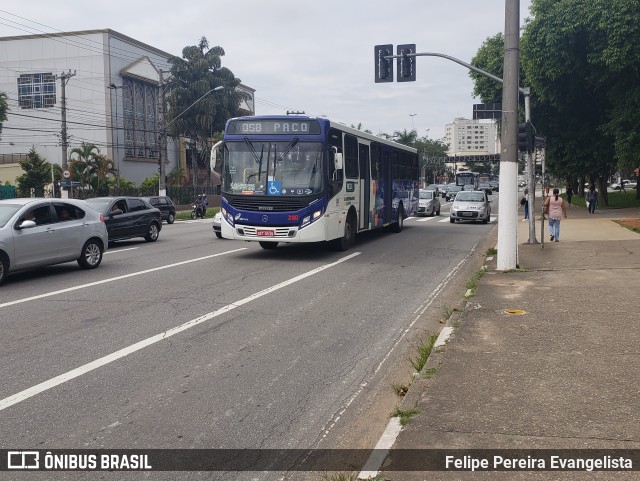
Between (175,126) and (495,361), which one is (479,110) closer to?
(495,361)

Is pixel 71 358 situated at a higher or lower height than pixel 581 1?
lower

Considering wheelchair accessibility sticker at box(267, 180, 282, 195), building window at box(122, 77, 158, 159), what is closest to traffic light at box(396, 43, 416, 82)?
wheelchair accessibility sticker at box(267, 180, 282, 195)

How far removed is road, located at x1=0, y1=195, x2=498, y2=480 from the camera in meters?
5.03

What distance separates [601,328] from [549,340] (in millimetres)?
966

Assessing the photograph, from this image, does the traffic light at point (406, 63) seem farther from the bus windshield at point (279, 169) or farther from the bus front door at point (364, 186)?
the bus windshield at point (279, 169)

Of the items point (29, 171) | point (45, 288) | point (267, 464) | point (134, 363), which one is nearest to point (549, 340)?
point (267, 464)

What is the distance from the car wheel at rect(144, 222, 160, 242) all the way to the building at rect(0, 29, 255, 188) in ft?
114

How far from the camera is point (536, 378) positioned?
5.84m

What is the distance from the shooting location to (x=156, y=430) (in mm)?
4930

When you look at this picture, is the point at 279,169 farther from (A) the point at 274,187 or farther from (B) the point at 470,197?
(B) the point at 470,197

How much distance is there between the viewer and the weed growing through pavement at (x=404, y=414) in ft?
15.9

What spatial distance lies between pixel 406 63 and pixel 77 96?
4223cm

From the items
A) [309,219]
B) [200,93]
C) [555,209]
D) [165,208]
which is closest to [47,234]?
[309,219]

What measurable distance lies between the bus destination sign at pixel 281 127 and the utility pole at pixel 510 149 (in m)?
4.44
